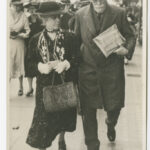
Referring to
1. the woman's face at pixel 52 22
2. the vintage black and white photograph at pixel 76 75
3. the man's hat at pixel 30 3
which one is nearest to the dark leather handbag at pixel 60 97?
the vintage black and white photograph at pixel 76 75

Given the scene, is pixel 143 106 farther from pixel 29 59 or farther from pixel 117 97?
pixel 29 59

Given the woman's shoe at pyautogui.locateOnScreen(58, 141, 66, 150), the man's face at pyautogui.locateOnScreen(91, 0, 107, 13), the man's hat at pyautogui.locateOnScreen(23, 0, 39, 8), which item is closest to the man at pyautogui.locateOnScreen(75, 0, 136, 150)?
the man's face at pyautogui.locateOnScreen(91, 0, 107, 13)

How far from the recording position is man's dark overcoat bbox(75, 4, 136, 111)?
174 centimetres

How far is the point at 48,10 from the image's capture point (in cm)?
177

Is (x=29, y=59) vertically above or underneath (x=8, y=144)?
above

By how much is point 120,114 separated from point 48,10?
62cm

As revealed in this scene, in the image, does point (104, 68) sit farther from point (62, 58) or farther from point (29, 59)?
point (29, 59)

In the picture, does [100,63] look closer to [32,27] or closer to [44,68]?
[44,68]

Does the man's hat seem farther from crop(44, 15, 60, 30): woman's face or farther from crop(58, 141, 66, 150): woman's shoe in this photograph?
crop(58, 141, 66, 150): woman's shoe

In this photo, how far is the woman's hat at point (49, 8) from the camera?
1.76 meters

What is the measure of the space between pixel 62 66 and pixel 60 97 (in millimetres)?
154

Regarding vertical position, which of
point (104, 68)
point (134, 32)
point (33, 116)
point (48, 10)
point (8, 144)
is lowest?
point (8, 144)

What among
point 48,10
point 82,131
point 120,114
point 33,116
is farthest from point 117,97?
point 48,10

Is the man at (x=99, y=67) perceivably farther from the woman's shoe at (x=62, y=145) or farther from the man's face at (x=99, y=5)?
the woman's shoe at (x=62, y=145)
